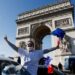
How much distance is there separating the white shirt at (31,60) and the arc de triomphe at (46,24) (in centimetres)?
1658

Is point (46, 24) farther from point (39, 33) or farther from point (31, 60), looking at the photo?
point (31, 60)

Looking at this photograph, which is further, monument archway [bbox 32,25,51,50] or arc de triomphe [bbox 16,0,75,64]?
monument archway [bbox 32,25,51,50]

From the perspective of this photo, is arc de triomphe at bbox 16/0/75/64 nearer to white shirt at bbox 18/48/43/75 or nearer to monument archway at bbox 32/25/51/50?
monument archway at bbox 32/25/51/50

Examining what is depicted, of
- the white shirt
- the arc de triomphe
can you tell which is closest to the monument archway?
the arc de triomphe

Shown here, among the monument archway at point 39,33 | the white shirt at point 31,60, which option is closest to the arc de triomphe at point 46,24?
the monument archway at point 39,33

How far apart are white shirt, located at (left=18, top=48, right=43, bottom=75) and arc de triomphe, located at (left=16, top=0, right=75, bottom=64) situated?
16578 millimetres

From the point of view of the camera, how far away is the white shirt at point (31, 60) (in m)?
3.16

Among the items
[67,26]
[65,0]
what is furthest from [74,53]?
[65,0]

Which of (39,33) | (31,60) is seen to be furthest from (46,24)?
(31,60)

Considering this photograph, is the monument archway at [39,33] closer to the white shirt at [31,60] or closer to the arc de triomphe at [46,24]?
the arc de triomphe at [46,24]

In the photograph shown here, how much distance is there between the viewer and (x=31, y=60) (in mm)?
3229

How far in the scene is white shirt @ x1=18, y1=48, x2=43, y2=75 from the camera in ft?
10.4

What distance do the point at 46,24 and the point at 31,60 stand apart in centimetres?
1983

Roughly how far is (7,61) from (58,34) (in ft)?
3.74
